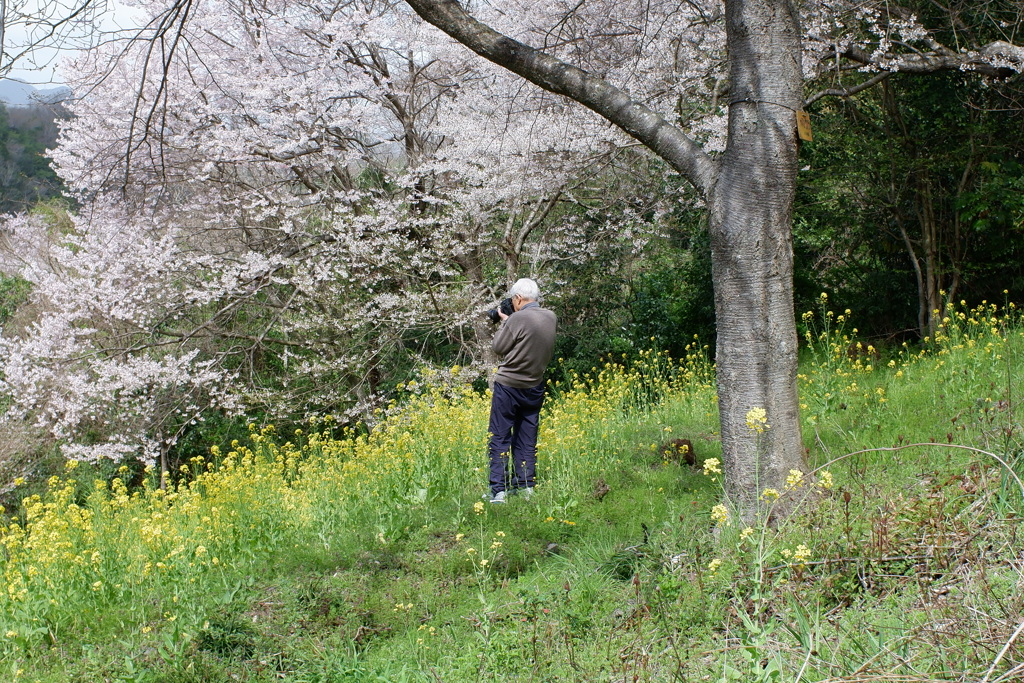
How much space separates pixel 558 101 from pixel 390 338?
13.6 feet

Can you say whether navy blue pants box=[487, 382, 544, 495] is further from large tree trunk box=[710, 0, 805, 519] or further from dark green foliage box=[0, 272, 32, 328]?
dark green foliage box=[0, 272, 32, 328]

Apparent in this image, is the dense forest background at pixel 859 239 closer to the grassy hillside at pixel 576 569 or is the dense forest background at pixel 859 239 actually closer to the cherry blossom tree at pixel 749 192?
the grassy hillside at pixel 576 569

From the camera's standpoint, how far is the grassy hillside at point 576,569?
106 inches

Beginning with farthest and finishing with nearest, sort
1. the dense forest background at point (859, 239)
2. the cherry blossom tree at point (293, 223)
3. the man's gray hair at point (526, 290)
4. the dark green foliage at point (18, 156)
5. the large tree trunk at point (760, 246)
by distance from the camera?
1. the dark green foliage at point (18, 156)
2. the cherry blossom tree at point (293, 223)
3. the dense forest background at point (859, 239)
4. the man's gray hair at point (526, 290)
5. the large tree trunk at point (760, 246)

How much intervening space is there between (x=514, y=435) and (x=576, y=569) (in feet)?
5.37

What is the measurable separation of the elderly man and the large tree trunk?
1.67 meters

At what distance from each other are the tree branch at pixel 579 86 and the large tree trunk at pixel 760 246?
0.88 ft

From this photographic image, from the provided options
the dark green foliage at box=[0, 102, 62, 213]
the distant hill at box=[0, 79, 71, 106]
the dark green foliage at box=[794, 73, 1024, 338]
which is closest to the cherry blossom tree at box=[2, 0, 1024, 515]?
the dark green foliage at box=[794, 73, 1024, 338]

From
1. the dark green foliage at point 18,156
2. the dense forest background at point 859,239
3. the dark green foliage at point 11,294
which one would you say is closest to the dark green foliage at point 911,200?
the dense forest background at point 859,239

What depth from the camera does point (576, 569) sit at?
3918 millimetres

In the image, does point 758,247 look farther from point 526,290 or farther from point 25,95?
point 25,95

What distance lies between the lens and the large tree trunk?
377cm

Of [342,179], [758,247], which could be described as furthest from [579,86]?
[342,179]

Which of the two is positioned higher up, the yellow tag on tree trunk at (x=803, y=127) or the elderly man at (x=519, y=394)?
the yellow tag on tree trunk at (x=803, y=127)
